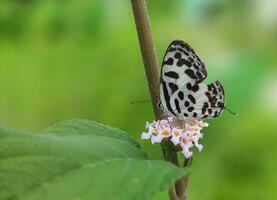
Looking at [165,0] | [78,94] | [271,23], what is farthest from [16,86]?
[271,23]

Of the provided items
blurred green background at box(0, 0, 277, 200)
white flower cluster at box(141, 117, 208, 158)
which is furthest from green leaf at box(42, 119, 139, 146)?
blurred green background at box(0, 0, 277, 200)

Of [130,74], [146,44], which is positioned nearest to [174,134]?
[146,44]

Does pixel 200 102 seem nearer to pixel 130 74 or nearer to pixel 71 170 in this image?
pixel 71 170

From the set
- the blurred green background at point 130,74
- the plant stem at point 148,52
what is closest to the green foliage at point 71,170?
the plant stem at point 148,52

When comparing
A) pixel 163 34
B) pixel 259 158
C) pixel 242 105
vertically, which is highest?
pixel 163 34

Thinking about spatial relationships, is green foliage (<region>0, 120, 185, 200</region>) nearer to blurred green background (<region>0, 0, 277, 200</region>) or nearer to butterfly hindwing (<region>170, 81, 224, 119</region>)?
butterfly hindwing (<region>170, 81, 224, 119</region>)

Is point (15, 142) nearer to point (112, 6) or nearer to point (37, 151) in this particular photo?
point (37, 151)
